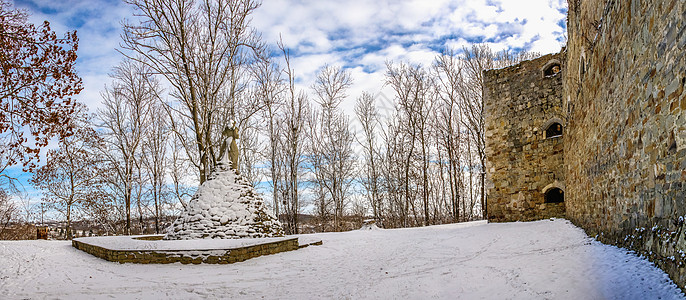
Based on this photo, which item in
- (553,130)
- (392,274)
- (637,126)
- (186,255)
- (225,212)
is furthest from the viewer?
(553,130)

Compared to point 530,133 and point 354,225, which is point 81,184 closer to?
point 354,225

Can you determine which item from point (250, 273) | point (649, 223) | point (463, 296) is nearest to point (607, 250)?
point (649, 223)

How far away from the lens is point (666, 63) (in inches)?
114

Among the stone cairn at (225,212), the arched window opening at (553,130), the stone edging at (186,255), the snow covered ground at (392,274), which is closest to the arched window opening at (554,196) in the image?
the arched window opening at (553,130)

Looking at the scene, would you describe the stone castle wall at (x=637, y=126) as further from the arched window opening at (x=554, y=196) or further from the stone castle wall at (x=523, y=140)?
the arched window opening at (x=554, y=196)

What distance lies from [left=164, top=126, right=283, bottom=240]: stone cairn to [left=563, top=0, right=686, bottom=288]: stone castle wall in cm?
701

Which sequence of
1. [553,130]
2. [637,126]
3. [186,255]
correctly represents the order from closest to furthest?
[637,126], [186,255], [553,130]

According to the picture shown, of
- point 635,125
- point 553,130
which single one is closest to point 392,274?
point 635,125

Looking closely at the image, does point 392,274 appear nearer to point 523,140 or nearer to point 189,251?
point 189,251

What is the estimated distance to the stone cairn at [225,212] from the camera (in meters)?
8.80

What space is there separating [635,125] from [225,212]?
804 cm

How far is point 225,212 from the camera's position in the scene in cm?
906

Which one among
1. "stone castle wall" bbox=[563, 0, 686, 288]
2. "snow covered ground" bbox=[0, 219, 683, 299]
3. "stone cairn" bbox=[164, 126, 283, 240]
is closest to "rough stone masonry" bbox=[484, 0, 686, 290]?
"stone castle wall" bbox=[563, 0, 686, 288]

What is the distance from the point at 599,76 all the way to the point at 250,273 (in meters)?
6.15
